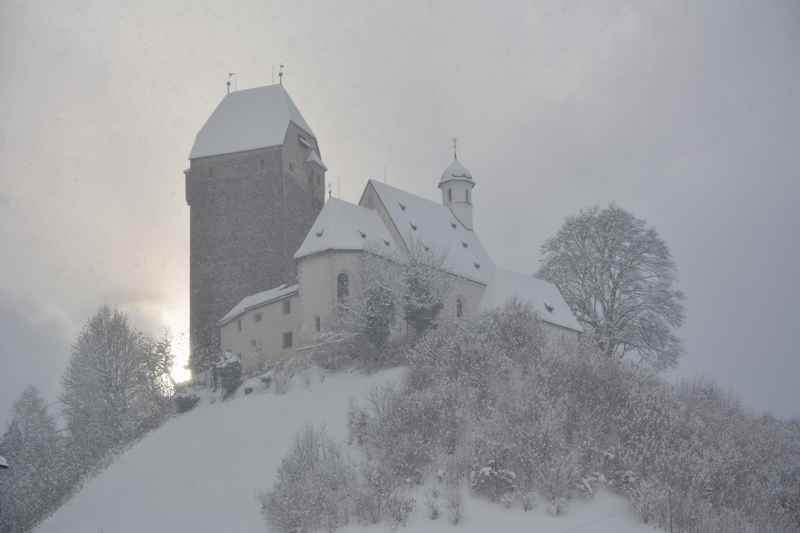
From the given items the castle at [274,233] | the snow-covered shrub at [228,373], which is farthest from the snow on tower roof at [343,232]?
the snow-covered shrub at [228,373]

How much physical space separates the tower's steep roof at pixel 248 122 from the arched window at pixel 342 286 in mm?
11463

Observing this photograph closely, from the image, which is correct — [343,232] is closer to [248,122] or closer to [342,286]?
[342,286]

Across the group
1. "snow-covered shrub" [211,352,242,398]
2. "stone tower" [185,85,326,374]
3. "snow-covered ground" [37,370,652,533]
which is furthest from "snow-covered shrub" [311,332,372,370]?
"stone tower" [185,85,326,374]

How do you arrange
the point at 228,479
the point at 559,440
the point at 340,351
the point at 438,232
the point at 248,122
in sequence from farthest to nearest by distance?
the point at 248,122 → the point at 438,232 → the point at 340,351 → the point at 228,479 → the point at 559,440

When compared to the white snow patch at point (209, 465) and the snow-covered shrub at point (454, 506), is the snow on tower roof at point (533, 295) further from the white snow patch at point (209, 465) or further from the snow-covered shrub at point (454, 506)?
the snow-covered shrub at point (454, 506)

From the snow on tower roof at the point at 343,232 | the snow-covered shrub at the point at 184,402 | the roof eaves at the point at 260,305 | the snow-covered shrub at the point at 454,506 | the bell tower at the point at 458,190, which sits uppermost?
the bell tower at the point at 458,190

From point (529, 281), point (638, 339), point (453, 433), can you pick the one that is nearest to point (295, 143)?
point (529, 281)

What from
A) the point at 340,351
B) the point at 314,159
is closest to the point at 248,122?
the point at 314,159

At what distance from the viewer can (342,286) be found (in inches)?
1918

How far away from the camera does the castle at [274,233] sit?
51312 millimetres

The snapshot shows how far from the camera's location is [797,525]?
110 ft

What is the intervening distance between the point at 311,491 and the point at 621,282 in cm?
2936

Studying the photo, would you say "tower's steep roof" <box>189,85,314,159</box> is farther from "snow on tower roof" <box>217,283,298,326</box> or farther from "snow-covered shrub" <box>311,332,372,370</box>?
"snow-covered shrub" <box>311,332,372,370</box>

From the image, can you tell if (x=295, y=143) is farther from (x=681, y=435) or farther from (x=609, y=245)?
(x=681, y=435)
